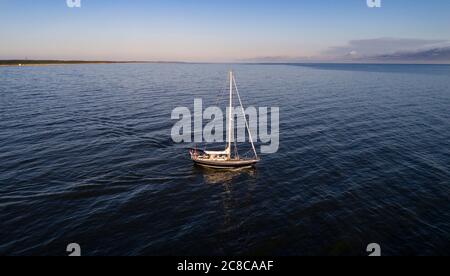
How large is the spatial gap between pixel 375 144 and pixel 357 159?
35.1ft

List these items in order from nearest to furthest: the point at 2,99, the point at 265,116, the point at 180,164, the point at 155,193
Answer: the point at 155,193
the point at 180,164
the point at 265,116
the point at 2,99

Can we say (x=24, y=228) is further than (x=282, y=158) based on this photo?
No

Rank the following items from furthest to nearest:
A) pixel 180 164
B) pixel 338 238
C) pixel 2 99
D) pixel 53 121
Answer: pixel 2 99 → pixel 53 121 → pixel 180 164 → pixel 338 238

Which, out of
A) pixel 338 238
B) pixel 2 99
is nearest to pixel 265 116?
pixel 338 238

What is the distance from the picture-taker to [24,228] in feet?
106

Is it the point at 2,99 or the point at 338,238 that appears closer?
the point at 338,238

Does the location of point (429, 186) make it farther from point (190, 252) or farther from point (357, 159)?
point (190, 252)

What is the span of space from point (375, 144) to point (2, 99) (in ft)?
378

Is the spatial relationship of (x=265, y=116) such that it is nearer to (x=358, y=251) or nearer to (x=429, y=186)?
(x=429, y=186)
